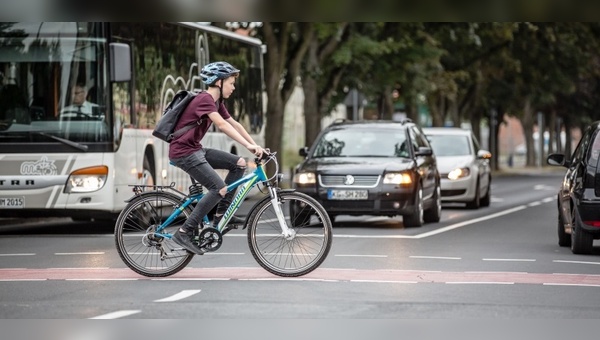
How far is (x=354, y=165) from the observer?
21.5 metres

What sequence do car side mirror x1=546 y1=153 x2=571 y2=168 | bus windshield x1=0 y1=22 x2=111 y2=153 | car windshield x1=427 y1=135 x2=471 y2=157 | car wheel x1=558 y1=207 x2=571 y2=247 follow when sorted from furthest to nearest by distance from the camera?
car windshield x1=427 y1=135 x2=471 y2=157
bus windshield x1=0 y1=22 x2=111 y2=153
car wheel x1=558 y1=207 x2=571 y2=247
car side mirror x1=546 y1=153 x2=571 y2=168

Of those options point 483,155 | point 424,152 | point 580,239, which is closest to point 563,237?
point 580,239

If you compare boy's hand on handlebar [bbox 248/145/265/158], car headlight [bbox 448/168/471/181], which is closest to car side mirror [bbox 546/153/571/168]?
boy's hand on handlebar [bbox 248/145/265/158]

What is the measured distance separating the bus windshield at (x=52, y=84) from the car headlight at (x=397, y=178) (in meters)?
3.89

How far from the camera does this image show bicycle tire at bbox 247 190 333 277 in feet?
42.8

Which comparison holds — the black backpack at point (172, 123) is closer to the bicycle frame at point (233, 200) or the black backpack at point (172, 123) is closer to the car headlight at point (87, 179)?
the bicycle frame at point (233, 200)

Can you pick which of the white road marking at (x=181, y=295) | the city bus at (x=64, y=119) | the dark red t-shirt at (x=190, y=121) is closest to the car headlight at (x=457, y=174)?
the city bus at (x=64, y=119)

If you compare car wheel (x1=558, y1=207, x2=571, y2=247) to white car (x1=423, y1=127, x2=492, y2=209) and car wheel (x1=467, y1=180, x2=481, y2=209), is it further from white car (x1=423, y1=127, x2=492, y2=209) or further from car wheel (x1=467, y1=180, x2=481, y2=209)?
car wheel (x1=467, y1=180, x2=481, y2=209)

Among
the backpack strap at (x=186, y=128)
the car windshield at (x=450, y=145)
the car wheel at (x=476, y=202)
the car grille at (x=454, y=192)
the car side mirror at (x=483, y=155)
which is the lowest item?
the car wheel at (x=476, y=202)

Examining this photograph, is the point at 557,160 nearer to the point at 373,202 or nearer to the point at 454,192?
the point at 373,202

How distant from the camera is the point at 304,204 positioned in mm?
13000

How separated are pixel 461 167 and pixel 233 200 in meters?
16.3

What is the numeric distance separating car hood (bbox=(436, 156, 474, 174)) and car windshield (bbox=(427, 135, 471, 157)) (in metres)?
0.48

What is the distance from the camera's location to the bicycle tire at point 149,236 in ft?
43.4
